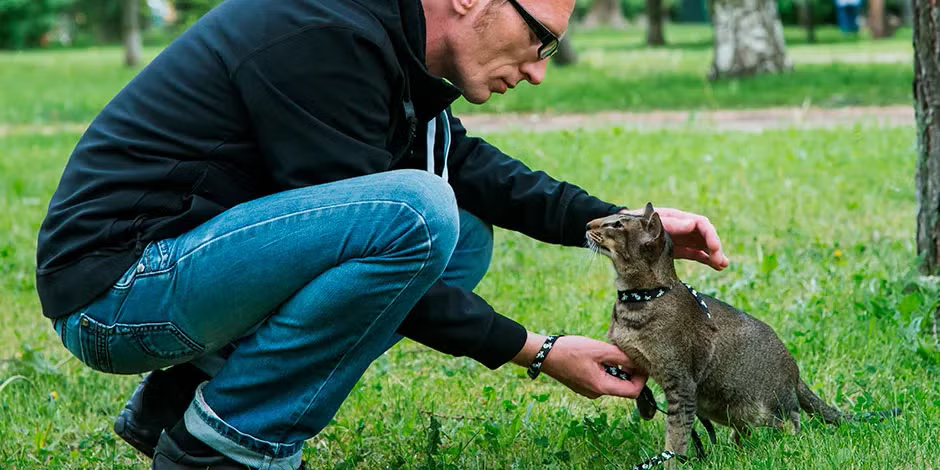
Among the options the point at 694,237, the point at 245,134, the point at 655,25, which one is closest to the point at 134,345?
the point at 245,134

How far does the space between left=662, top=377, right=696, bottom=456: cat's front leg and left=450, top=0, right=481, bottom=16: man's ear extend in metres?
1.18

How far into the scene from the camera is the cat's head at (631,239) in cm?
306

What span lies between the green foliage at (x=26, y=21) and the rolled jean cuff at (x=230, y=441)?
4352 centimetres

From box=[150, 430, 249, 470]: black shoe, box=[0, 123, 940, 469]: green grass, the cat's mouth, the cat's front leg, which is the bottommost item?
box=[0, 123, 940, 469]: green grass

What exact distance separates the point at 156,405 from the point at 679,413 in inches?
58.5

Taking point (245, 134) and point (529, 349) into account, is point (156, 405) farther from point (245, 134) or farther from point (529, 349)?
point (529, 349)

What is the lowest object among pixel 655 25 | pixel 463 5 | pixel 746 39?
pixel 655 25

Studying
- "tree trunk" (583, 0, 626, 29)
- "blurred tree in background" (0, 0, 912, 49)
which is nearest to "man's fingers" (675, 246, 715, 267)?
"blurred tree in background" (0, 0, 912, 49)

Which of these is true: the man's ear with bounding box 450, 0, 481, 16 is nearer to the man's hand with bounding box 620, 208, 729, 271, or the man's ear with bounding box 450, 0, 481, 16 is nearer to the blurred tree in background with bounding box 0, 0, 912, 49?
the man's hand with bounding box 620, 208, 729, 271

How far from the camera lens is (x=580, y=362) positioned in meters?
2.85

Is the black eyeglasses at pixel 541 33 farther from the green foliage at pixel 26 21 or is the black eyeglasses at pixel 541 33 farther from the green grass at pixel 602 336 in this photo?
the green foliage at pixel 26 21

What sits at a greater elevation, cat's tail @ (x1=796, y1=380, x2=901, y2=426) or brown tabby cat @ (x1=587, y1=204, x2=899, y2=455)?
brown tabby cat @ (x1=587, y1=204, x2=899, y2=455)

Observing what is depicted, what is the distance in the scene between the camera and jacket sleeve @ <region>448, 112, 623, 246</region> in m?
3.33

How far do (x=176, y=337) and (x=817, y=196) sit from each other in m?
5.09
